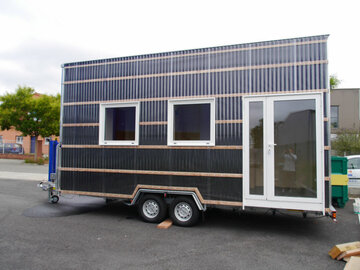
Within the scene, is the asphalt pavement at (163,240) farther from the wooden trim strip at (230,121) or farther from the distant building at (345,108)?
the distant building at (345,108)

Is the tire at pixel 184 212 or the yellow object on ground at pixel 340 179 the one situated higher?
the yellow object on ground at pixel 340 179

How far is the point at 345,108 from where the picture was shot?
22828mm

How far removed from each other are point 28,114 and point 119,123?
63.7ft

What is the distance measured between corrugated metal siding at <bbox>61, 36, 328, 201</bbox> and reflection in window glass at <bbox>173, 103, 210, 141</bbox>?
0.25m

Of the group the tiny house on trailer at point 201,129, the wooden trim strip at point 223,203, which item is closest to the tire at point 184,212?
the tiny house on trailer at point 201,129

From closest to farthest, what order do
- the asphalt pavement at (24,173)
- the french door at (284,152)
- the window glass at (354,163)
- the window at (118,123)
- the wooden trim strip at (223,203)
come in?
the french door at (284,152), the wooden trim strip at (223,203), the window at (118,123), the window glass at (354,163), the asphalt pavement at (24,173)

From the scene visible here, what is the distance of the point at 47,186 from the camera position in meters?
8.08

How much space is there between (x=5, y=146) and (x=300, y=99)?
1241 inches

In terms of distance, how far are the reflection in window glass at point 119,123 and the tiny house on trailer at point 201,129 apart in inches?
1.0

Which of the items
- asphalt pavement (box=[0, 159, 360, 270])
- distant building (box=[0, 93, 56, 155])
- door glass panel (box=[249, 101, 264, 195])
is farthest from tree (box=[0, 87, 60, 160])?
door glass panel (box=[249, 101, 264, 195])

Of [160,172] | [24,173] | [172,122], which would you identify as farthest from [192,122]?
[24,173]

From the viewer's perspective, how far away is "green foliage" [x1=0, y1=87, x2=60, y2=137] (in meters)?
22.4

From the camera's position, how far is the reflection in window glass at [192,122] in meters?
5.94

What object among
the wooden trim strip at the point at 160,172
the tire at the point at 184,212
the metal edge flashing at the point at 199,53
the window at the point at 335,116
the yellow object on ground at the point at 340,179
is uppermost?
the window at the point at 335,116
